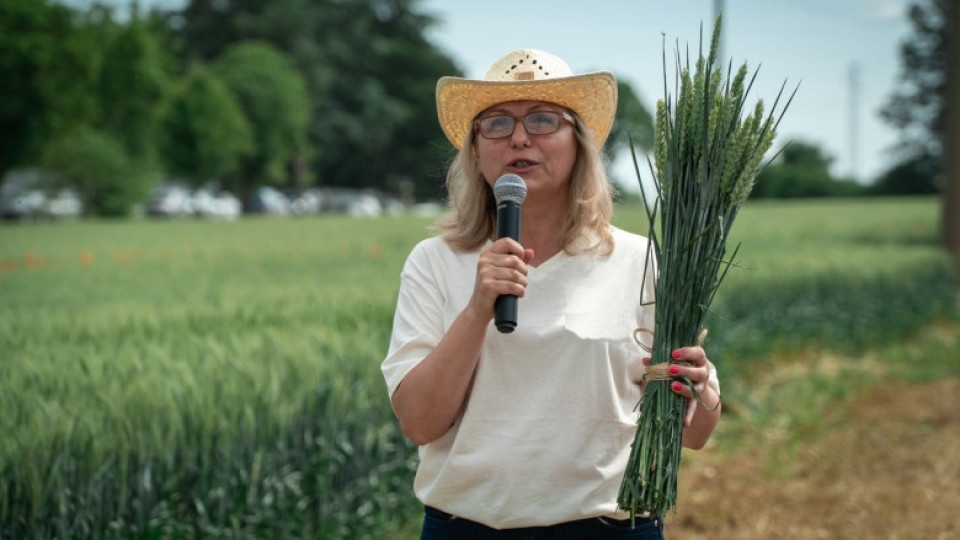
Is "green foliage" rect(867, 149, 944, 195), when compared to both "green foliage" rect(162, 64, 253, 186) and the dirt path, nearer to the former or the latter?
"green foliage" rect(162, 64, 253, 186)

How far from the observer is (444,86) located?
2277mm

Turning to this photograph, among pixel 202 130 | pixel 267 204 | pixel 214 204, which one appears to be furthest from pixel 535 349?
pixel 267 204

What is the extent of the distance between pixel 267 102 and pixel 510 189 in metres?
49.1

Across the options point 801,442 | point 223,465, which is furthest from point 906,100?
point 223,465

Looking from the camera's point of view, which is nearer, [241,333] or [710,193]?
[710,193]

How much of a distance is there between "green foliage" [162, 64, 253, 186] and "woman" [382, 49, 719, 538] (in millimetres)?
43525

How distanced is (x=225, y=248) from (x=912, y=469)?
9.95m

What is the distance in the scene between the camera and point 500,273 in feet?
5.85

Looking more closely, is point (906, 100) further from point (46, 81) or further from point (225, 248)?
point (225, 248)

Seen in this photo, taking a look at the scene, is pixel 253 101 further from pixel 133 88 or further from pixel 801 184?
pixel 801 184

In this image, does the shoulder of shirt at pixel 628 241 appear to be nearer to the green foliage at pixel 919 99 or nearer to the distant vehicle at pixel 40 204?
the distant vehicle at pixel 40 204

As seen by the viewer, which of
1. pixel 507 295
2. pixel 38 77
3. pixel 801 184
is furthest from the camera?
pixel 801 184

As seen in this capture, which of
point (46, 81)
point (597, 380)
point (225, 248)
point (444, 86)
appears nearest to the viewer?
point (597, 380)

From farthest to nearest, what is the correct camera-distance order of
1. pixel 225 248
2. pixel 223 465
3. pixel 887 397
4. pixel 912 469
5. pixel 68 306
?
pixel 225 248
pixel 887 397
pixel 68 306
pixel 912 469
pixel 223 465
